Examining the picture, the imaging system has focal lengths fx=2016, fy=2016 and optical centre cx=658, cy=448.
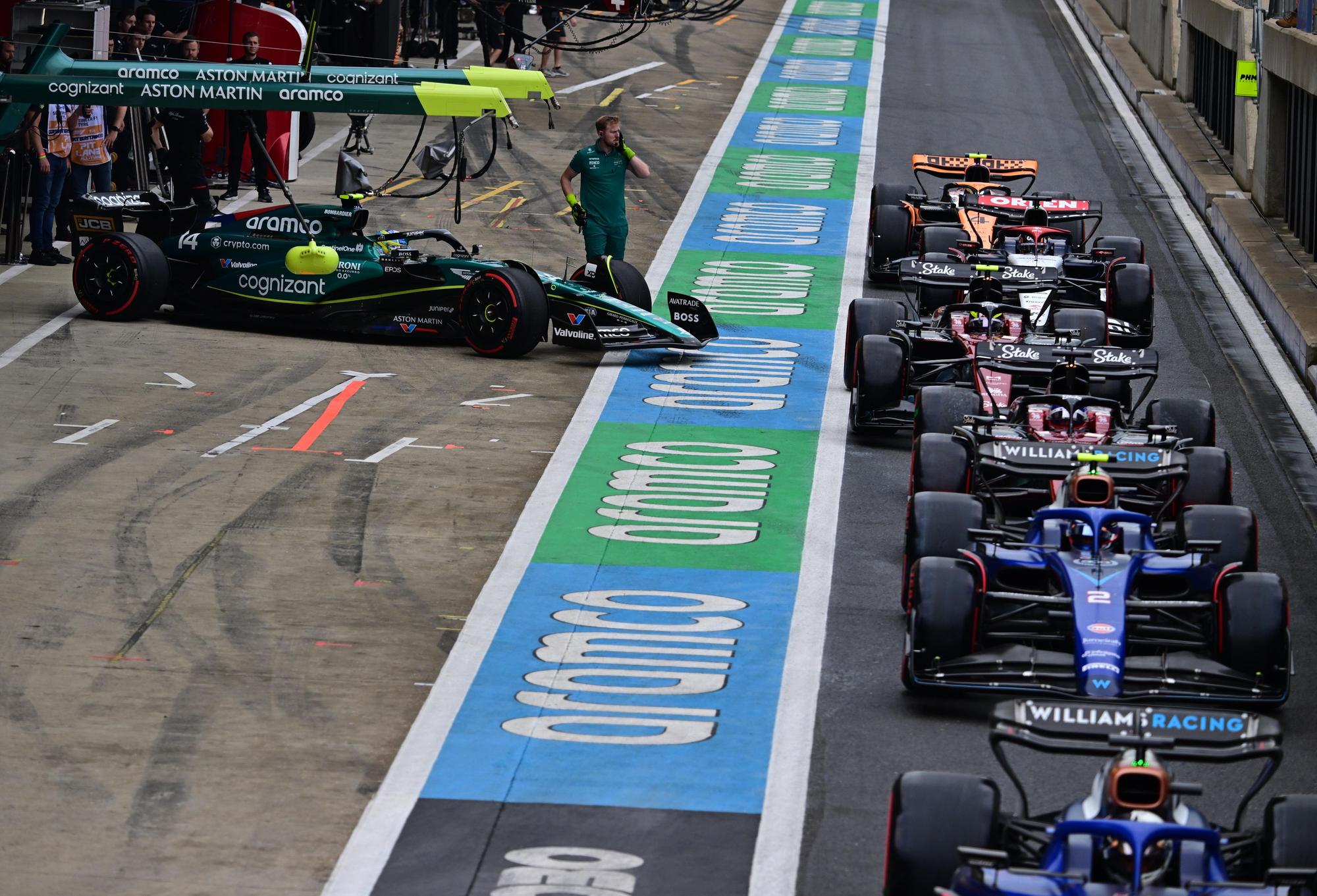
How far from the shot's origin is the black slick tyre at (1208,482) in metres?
12.3

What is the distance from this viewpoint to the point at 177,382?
16625 millimetres

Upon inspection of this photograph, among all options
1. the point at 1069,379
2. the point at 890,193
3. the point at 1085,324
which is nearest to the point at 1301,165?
the point at 890,193

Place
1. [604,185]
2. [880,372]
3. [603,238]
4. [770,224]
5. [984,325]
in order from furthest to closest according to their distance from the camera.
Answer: [770,224], [603,238], [604,185], [984,325], [880,372]

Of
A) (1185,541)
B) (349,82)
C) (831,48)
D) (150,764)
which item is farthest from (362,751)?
(831,48)

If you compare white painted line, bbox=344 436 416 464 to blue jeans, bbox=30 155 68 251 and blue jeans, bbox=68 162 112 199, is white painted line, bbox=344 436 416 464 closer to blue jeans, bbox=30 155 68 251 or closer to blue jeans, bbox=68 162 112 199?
blue jeans, bbox=30 155 68 251

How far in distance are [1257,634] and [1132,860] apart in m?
3.06

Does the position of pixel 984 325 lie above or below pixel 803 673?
above

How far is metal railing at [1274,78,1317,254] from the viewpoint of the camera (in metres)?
23.3

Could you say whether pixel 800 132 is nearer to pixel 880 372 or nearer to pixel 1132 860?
pixel 880 372

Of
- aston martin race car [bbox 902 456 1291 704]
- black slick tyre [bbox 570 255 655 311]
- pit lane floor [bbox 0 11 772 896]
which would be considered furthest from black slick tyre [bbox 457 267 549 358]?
aston martin race car [bbox 902 456 1291 704]

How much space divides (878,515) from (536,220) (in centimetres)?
1111

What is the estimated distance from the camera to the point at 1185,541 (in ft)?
36.6

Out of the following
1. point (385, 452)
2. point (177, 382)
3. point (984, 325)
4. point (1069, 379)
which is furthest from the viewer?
point (177, 382)

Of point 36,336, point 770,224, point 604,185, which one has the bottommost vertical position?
point 770,224
